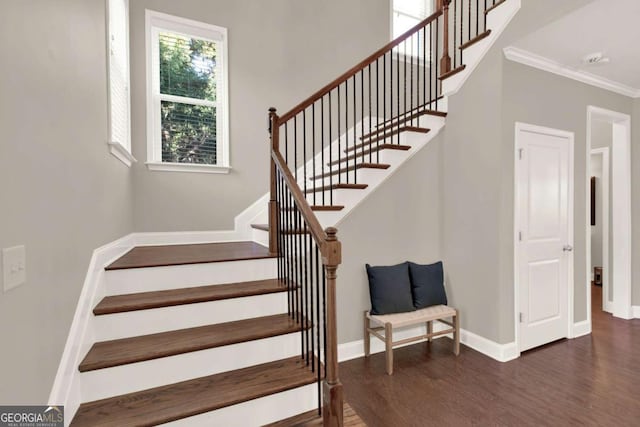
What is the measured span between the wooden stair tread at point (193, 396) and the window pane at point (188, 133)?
8.21 ft

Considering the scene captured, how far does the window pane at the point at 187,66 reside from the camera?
349cm

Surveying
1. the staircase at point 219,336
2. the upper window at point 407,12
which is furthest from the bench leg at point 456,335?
the upper window at point 407,12

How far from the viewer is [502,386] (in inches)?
96.3

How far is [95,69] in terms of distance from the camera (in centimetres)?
203

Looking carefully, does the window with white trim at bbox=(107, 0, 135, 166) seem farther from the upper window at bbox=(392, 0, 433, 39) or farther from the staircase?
the upper window at bbox=(392, 0, 433, 39)

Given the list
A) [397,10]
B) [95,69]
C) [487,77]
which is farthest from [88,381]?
[397,10]

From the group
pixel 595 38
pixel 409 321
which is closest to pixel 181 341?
pixel 409 321

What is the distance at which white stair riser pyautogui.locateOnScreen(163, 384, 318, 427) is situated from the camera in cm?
164

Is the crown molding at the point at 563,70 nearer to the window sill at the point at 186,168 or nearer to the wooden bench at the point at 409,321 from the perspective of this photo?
the wooden bench at the point at 409,321

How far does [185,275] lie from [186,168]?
64.1 inches

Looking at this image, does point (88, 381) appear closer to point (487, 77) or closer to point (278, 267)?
point (278, 267)

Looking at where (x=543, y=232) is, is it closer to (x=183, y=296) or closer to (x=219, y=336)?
(x=219, y=336)

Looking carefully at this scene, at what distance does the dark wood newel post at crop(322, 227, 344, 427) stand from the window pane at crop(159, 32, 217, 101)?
9.32ft

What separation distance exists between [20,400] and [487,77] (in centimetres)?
376
